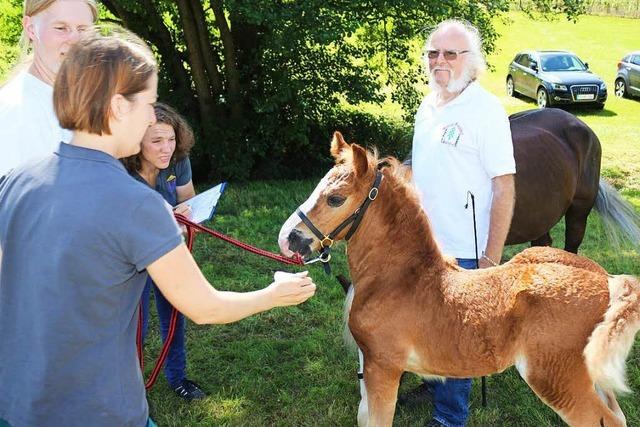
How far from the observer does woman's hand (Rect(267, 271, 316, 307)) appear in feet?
6.16

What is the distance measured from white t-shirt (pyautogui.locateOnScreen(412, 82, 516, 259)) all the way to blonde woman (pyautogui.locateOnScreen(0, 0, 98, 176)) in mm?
1798

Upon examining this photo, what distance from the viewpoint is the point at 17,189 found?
62.5 inches

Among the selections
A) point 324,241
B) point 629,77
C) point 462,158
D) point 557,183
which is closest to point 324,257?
point 324,241

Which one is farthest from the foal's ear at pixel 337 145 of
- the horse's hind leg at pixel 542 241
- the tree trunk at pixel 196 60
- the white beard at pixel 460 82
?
the tree trunk at pixel 196 60

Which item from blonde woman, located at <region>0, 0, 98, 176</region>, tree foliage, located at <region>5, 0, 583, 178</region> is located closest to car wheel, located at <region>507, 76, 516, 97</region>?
tree foliage, located at <region>5, 0, 583, 178</region>

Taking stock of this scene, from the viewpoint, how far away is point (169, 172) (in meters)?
3.72

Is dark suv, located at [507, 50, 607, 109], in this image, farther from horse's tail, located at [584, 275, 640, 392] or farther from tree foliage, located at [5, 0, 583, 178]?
horse's tail, located at [584, 275, 640, 392]

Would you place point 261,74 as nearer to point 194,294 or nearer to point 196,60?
point 196,60

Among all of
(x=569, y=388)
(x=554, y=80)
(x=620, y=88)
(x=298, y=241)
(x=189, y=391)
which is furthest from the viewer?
(x=620, y=88)

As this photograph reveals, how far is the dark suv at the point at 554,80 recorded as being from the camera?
17.8m

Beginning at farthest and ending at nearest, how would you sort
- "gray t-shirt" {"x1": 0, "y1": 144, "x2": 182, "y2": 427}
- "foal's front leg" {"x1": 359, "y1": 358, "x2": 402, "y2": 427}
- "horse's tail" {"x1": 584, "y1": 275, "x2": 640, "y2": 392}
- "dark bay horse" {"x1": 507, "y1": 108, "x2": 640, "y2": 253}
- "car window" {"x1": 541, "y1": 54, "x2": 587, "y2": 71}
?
"car window" {"x1": 541, "y1": 54, "x2": 587, "y2": 71} < "dark bay horse" {"x1": 507, "y1": 108, "x2": 640, "y2": 253} < "foal's front leg" {"x1": 359, "y1": 358, "x2": 402, "y2": 427} < "horse's tail" {"x1": 584, "y1": 275, "x2": 640, "y2": 392} < "gray t-shirt" {"x1": 0, "y1": 144, "x2": 182, "y2": 427}

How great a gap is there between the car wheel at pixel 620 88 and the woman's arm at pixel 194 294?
842 inches

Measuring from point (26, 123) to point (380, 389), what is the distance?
1.92 metres

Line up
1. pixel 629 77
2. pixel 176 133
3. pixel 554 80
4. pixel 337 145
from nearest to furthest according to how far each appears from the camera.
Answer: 1. pixel 337 145
2. pixel 176 133
3. pixel 554 80
4. pixel 629 77
